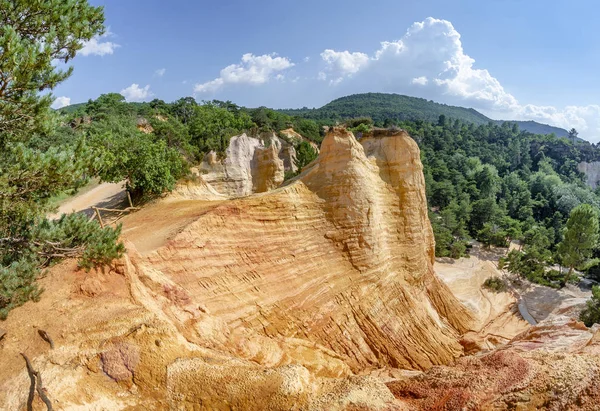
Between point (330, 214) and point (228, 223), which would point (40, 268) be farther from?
point (330, 214)

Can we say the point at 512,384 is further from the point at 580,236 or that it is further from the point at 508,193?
the point at 508,193

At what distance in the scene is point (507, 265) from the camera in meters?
33.7

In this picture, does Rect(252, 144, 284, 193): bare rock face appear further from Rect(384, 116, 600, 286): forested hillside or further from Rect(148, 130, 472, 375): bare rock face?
Result: Rect(384, 116, 600, 286): forested hillside

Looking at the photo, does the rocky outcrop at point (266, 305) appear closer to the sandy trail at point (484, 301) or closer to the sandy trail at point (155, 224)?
the sandy trail at point (155, 224)

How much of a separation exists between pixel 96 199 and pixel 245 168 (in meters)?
13.1

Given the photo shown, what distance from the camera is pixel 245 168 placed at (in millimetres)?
31875

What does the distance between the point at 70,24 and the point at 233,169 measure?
24.1 m

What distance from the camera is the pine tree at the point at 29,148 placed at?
19.4ft

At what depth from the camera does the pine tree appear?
19.4ft

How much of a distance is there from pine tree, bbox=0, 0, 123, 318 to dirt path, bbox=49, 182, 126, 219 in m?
18.2

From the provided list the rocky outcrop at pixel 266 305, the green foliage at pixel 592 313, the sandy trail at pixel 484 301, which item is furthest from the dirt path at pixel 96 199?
the green foliage at pixel 592 313

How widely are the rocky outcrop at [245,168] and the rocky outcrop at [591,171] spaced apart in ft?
386

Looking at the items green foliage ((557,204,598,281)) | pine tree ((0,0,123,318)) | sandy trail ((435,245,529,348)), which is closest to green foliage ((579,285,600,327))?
sandy trail ((435,245,529,348))

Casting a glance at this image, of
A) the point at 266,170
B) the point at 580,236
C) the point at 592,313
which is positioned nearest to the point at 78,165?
the point at 266,170
